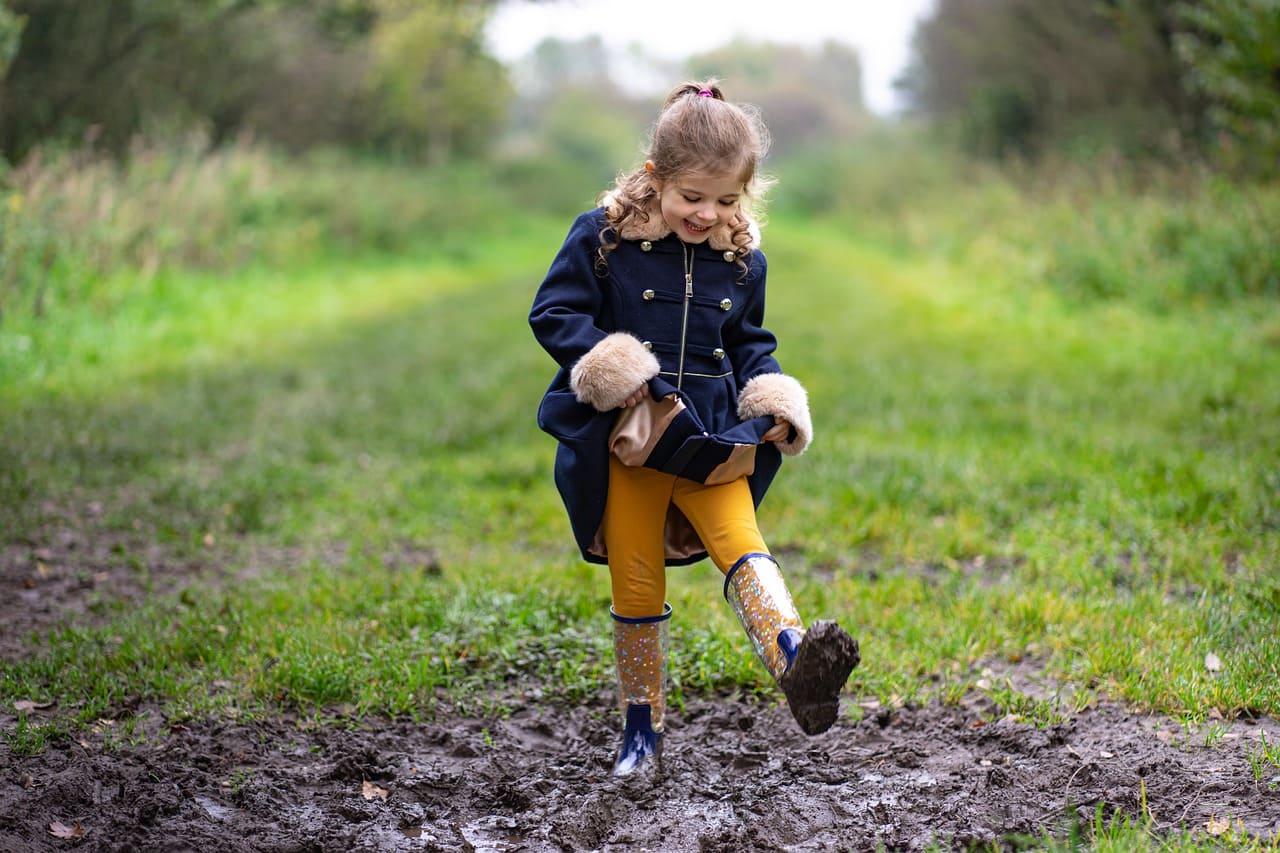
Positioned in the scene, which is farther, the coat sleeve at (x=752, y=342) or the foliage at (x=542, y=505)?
the foliage at (x=542, y=505)

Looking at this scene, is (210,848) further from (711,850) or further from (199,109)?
(199,109)

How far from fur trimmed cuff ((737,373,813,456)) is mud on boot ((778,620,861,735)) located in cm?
65

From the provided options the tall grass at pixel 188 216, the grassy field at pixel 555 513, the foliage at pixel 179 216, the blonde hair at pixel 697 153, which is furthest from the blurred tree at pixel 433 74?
the blonde hair at pixel 697 153

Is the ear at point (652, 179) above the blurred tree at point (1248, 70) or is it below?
below

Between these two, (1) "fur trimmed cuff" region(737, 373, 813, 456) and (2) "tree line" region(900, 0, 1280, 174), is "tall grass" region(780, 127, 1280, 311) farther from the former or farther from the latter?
(1) "fur trimmed cuff" region(737, 373, 813, 456)

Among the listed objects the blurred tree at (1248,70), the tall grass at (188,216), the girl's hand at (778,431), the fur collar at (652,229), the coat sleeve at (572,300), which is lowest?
the tall grass at (188,216)

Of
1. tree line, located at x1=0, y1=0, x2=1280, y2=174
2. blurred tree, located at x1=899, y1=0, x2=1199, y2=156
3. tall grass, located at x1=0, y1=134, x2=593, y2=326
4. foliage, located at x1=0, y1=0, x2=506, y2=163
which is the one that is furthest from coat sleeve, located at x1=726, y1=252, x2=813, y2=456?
blurred tree, located at x1=899, y1=0, x2=1199, y2=156

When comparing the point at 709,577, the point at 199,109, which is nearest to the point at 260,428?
the point at 709,577

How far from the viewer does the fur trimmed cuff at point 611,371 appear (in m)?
2.93

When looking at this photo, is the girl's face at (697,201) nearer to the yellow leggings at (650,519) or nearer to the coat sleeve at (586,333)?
the coat sleeve at (586,333)

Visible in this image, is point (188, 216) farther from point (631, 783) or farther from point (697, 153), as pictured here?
point (631, 783)

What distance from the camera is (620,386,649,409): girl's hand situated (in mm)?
2977

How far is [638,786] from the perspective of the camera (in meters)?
3.14

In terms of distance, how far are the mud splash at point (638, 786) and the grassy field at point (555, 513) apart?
0.18 meters
